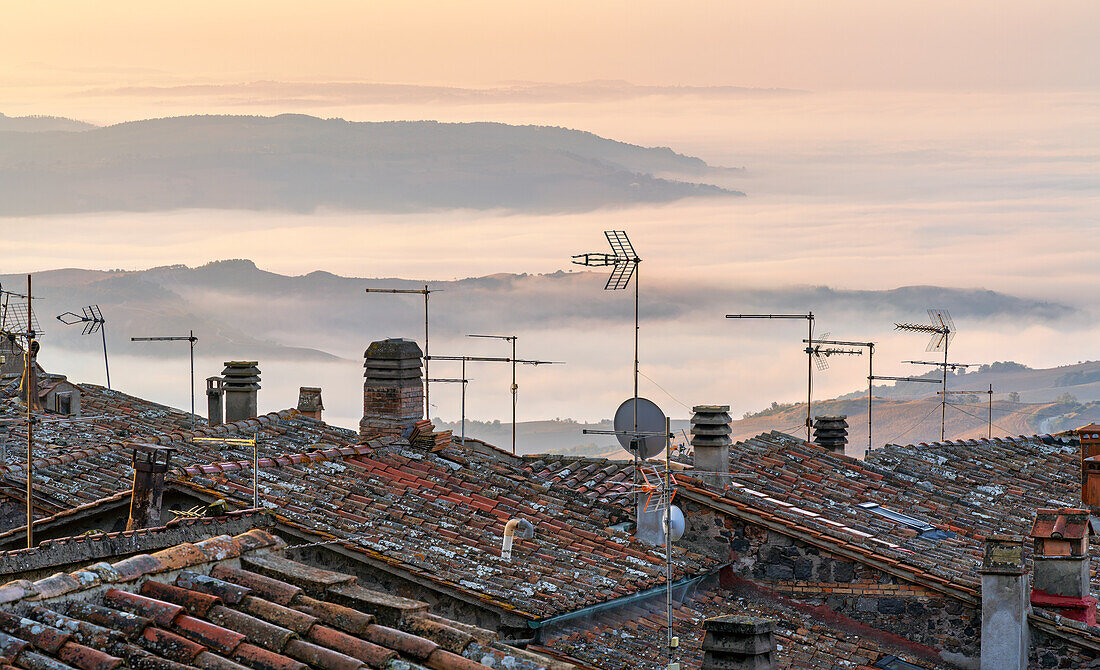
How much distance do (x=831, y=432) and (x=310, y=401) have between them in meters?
11.8

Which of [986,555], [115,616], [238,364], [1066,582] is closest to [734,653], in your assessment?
[115,616]

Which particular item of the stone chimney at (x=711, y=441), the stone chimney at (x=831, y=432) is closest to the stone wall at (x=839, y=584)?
the stone chimney at (x=711, y=441)

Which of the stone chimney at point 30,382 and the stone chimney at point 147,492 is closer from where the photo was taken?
the stone chimney at point 30,382

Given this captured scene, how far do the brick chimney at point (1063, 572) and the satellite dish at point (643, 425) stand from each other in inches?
202

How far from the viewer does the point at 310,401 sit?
1249 inches

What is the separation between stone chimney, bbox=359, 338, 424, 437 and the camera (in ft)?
67.3

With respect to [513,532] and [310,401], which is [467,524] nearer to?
[513,532]

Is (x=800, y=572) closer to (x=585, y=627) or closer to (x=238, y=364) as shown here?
(x=585, y=627)

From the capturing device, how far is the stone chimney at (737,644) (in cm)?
1138

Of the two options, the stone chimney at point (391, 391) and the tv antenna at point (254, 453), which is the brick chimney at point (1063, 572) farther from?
the tv antenna at point (254, 453)

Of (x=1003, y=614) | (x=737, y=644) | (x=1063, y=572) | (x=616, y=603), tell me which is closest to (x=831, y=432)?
(x=1063, y=572)

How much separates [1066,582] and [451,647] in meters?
12.3

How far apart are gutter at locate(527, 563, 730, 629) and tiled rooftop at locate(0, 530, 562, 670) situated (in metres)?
5.48

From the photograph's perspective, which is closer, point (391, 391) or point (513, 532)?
point (513, 532)
